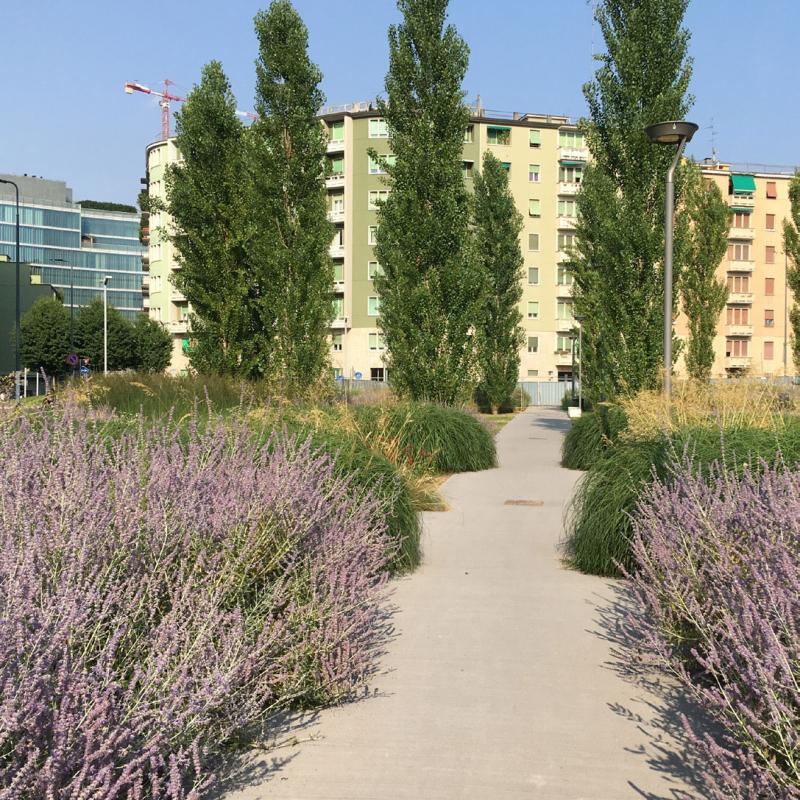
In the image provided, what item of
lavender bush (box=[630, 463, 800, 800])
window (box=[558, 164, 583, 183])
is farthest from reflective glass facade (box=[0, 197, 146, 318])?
lavender bush (box=[630, 463, 800, 800])

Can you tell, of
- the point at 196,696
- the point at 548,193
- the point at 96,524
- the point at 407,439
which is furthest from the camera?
the point at 548,193

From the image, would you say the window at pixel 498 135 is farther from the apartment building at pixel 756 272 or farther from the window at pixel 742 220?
the window at pixel 742 220

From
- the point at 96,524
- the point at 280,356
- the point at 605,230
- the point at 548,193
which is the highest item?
the point at 548,193

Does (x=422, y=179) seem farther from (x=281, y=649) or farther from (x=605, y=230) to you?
(x=281, y=649)

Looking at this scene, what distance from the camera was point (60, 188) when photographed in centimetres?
13862

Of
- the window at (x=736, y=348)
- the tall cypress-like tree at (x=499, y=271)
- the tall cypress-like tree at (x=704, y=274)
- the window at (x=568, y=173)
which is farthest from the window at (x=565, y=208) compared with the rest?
the tall cypress-like tree at (x=499, y=271)

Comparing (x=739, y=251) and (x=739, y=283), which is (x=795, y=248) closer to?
(x=739, y=283)

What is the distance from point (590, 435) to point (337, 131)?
183 ft

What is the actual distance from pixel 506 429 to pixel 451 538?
2062cm

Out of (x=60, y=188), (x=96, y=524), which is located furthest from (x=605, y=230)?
(x=60, y=188)

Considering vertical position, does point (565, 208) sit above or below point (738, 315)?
above

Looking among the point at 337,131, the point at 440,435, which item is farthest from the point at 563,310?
the point at 440,435

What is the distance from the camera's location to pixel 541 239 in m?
69.5

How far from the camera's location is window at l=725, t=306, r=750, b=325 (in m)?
70.7
